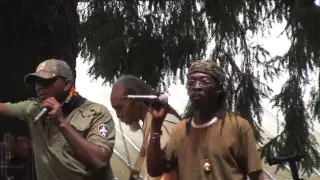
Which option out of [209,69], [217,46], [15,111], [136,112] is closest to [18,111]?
[15,111]

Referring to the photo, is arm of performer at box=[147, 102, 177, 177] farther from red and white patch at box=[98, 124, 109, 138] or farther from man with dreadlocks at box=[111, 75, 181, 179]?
man with dreadlocks at box=[111, 75, 181, 179]

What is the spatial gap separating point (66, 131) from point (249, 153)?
86cm

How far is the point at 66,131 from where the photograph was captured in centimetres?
294

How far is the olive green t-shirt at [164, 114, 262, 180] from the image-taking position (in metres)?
2.96

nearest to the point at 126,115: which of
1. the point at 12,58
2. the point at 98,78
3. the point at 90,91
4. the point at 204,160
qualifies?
the point at 204,160

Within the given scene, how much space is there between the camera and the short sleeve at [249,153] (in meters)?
2.95

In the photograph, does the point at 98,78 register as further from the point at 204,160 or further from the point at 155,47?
the point at 204,160

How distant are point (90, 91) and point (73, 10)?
4457 millimetres

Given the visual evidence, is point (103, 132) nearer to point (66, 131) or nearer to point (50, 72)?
point (66, 131)

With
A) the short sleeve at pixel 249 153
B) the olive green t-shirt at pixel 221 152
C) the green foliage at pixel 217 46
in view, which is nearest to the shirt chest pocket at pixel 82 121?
the olive green t-shirt at pixel 221 152

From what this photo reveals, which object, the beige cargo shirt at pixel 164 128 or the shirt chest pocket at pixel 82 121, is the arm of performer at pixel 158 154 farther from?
the shirt chest pocket at pixel 82 121

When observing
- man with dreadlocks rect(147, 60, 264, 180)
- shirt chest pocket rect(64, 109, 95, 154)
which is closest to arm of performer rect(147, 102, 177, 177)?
man with dreadlocks rect(147, 60, 264, 180)

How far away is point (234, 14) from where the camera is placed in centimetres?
561

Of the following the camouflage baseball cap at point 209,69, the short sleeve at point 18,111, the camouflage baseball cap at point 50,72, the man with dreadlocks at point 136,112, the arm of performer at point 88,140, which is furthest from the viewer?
the man with dreadlocks at point 136,112
